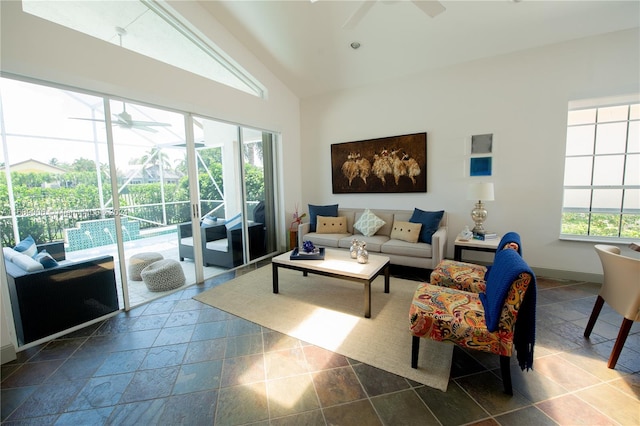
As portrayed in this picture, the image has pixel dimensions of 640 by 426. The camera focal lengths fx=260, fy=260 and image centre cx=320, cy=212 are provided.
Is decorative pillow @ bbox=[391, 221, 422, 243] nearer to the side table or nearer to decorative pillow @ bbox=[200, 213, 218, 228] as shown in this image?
the side table

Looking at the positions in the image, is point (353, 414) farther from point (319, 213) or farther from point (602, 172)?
point (602, 172)

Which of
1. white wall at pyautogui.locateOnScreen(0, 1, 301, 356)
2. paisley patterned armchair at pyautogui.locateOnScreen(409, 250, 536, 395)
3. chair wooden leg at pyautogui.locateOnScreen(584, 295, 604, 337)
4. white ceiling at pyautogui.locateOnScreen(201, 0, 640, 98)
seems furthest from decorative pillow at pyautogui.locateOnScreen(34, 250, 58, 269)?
chair wooden leg at pyautogui.locateOnScreen(584, 295, 604, 337)

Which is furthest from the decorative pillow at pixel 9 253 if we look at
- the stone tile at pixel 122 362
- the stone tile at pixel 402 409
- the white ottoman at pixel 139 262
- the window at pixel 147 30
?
the stone tile at pixel 402 409

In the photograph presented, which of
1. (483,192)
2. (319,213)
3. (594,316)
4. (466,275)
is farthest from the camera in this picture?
(319,213)

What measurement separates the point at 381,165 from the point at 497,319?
3.32 m

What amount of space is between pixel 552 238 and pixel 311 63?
14.1ft

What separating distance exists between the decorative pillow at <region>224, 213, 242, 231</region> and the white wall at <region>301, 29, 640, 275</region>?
247 cm

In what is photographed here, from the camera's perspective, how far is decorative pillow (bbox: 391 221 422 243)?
3764mm

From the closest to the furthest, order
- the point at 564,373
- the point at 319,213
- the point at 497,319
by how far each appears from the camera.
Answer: the point at 497,319 < the point at 564,373 < the point at 319,213

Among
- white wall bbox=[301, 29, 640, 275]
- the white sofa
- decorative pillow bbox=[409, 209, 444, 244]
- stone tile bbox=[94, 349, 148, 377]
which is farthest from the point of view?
decorative pillow bbox=[409, 209, 444, 244]

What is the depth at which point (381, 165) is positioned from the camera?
4547mm

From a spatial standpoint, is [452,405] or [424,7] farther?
[424,7]

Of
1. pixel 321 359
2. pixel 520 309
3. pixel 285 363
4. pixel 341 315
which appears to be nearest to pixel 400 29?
A: pixel 520 309

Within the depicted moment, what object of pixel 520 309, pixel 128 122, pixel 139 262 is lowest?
pixel 139 262
